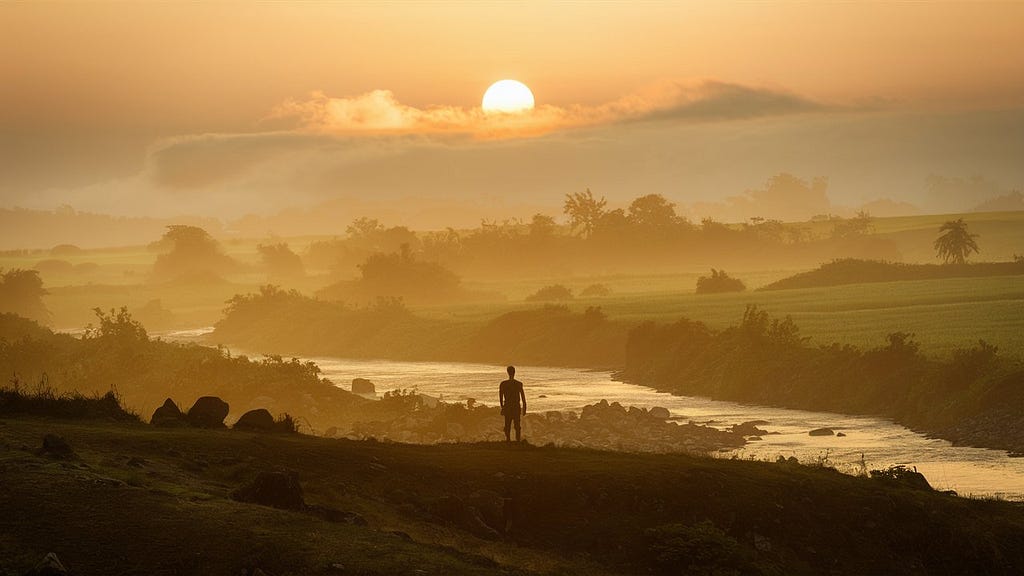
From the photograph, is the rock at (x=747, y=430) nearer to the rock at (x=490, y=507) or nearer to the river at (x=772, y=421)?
the river at (x=772, y=421)

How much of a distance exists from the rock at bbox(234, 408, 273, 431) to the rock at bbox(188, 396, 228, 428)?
747 millimetres

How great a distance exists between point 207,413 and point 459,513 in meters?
11.4

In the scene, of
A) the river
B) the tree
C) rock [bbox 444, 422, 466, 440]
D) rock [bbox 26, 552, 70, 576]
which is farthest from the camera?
the tree

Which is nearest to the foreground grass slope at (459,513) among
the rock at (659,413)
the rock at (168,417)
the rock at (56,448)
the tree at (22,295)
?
the rock at (56,448)

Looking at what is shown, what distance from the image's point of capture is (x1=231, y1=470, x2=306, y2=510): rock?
1027 inches

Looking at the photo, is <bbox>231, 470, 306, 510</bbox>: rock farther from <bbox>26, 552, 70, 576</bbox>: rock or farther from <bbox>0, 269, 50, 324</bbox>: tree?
<bbox>0, 269, 50, 324</bbox>: tree

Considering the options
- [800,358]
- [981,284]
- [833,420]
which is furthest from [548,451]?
[981,284]

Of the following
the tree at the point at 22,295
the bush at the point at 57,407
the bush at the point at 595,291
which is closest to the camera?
the bush at the point at 57,407

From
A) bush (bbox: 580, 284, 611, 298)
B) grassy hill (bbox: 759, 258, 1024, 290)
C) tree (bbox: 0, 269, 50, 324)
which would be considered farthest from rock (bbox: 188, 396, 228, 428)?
tree (bbox: 0, 269, 50, 324)

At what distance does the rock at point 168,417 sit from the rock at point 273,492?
9.41m

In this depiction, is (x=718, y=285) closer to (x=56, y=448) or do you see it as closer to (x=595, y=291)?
(x=595, y=291)

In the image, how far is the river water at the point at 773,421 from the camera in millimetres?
47938

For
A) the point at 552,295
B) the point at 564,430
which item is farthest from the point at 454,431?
the point at 552,295

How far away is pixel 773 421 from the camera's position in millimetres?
64688
